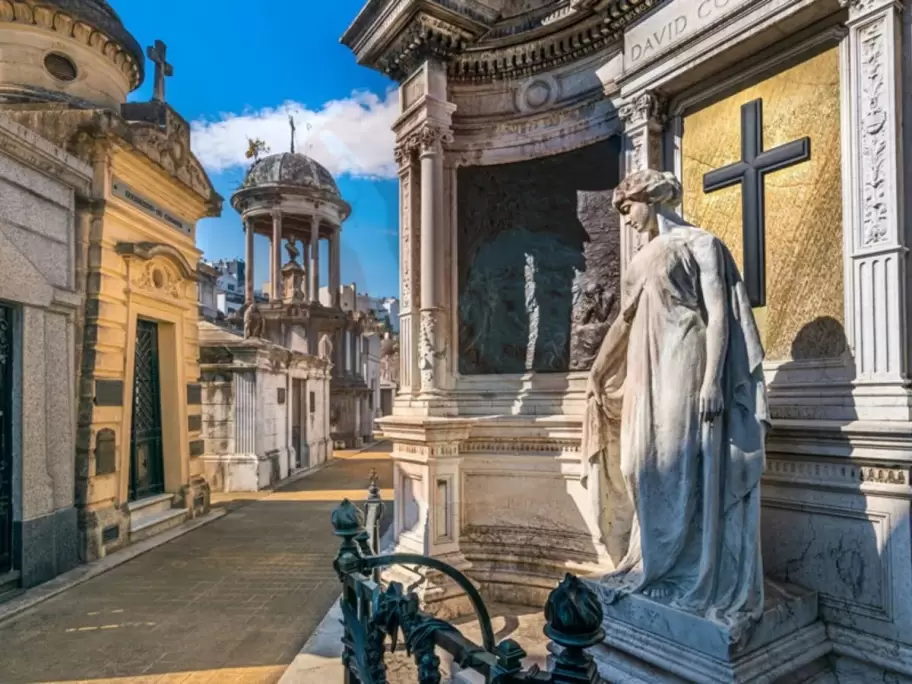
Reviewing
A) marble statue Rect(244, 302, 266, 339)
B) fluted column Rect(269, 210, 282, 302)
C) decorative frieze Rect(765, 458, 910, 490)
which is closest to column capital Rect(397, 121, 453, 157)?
decorative frieze Rect(765, 458, 910, 490)

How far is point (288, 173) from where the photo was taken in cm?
2303

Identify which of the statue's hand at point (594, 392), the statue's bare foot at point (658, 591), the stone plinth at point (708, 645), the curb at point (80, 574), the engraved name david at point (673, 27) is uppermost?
the engraved name david at point (673, 27)

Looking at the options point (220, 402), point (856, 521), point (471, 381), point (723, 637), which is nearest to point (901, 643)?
point (856, 521)

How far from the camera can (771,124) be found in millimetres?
4340

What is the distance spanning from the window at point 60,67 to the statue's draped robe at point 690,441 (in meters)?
10.2

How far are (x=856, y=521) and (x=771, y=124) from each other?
110 inches

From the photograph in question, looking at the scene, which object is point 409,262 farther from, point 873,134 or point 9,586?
point 9,586

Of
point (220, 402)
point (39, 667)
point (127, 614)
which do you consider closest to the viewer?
point (39, 667)

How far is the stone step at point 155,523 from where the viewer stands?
844cm

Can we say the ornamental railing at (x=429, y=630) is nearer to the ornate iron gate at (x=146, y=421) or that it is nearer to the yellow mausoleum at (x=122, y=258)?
the yellow mausoleum at (x=122, y=258)

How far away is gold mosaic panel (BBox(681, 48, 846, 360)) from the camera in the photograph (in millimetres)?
3883

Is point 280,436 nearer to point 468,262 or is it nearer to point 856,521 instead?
point 468,262

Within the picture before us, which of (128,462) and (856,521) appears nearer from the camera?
(856,521)

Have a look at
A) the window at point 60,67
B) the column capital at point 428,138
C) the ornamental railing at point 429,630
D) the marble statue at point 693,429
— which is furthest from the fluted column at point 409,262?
the window at point 60,67
